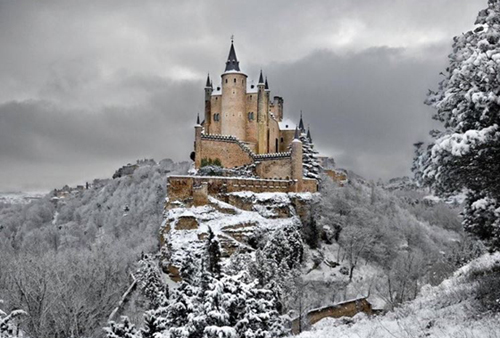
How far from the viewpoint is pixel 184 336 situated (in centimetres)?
1115

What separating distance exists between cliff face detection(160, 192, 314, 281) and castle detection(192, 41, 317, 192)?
3.96 meters

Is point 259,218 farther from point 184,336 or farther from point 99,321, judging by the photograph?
point 184,336

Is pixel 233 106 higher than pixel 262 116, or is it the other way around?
pixel 233 106

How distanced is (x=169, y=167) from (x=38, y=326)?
98116mm

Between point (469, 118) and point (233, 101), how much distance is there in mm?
42254

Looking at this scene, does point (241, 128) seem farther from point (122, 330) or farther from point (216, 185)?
point (122, 330)

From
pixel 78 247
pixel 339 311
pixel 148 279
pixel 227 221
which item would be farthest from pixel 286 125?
pixel 78 247

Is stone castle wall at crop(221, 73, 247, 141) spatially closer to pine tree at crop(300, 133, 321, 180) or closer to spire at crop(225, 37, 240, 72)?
spire at crop(225, 37, 240, 72)

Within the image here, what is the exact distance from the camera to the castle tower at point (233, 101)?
5153cm

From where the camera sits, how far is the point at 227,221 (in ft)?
133

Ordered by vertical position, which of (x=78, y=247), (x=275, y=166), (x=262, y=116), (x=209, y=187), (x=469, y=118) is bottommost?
(x=78, y=247)

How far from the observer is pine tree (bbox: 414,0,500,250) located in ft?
32.4

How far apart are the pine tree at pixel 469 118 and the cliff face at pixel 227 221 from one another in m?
27.6

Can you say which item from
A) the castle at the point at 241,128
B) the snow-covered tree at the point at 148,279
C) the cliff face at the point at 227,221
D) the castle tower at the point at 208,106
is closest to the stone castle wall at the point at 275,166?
the castle at the point at 241,128
